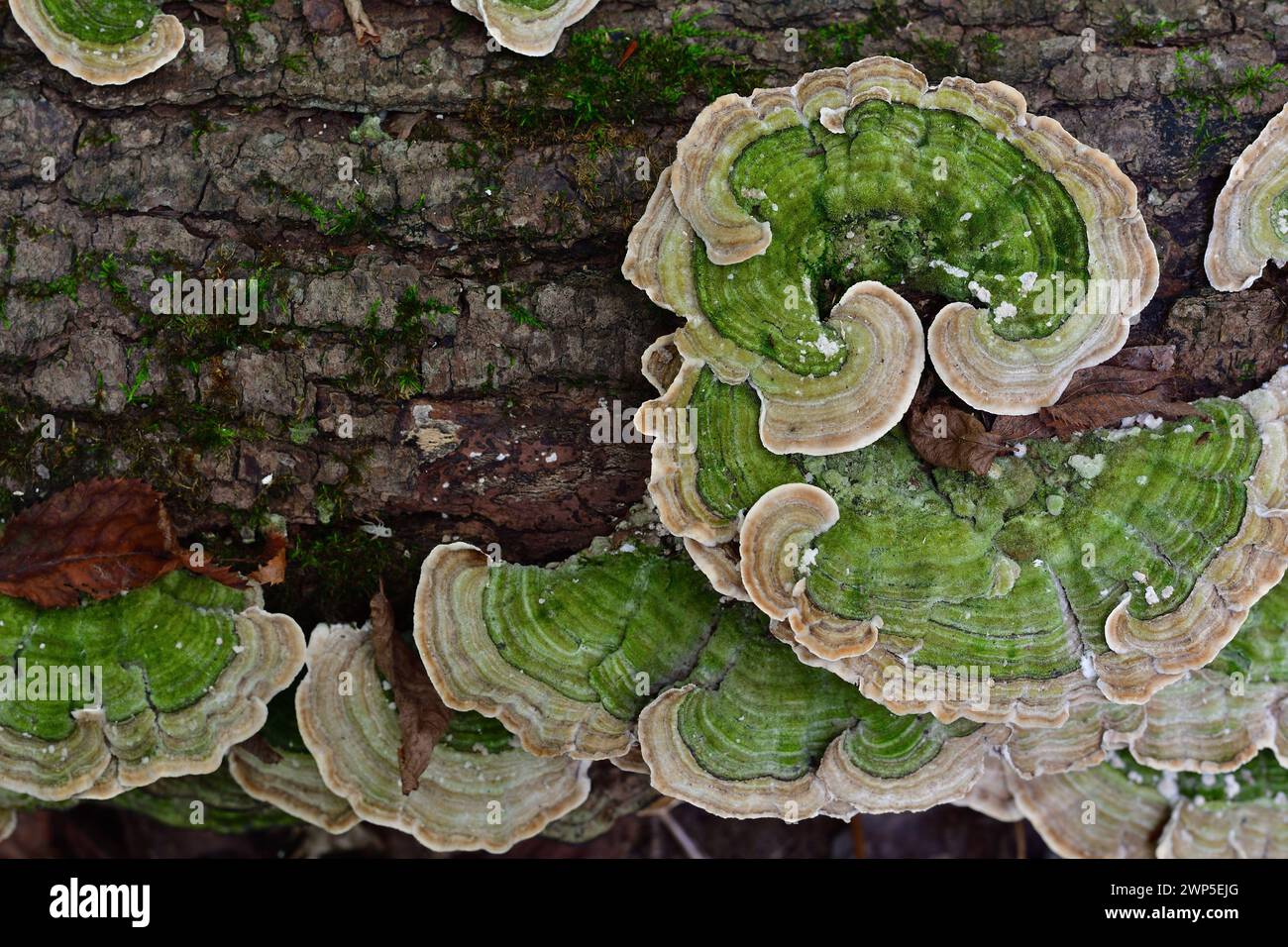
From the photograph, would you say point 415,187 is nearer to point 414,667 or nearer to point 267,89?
point 267,89

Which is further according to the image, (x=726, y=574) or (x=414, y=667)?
(x=414, y=667)

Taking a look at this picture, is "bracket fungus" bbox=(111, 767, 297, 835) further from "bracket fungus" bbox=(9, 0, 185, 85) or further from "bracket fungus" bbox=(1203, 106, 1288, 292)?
"bracket fungus" bbox=(1203, 106, 1288, 292)

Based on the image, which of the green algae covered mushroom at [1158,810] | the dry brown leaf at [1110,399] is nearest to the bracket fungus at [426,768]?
the green algae covered mushroom at [1158,810]

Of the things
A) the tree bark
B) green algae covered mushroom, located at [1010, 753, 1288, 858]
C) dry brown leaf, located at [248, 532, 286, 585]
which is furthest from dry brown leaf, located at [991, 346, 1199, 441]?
dry brown leaf, located at [248, 532, 286, 585]

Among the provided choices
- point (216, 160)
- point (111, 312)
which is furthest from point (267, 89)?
point (111, 312)

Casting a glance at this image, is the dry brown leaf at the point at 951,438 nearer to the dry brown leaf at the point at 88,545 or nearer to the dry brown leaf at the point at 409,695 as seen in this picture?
the dry brown leaf at the point at 409,695

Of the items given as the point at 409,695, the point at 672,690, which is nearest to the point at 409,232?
the point at 409,695
